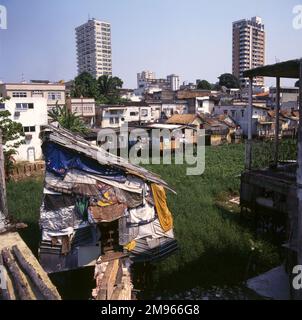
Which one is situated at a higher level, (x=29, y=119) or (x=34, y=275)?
(x=29, y=119)

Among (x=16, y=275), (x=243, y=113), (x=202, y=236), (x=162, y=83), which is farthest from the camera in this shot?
(x=162, y=83)

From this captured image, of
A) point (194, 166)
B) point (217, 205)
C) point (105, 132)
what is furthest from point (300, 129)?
point (105, 132)

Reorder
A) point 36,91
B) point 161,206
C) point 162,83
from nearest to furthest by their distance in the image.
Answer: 1. point 161,206
2. point 36,91
3. point 162,83

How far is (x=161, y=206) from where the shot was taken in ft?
31.7

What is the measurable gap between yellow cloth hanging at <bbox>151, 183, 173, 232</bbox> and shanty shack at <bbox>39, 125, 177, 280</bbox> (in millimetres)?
194

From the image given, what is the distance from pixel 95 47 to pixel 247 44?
131 feet

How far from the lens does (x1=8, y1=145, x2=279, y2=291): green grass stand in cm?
1034

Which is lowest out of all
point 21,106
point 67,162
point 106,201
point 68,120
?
point 106,201

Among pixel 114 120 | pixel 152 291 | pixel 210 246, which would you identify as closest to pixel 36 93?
pixel 114 120

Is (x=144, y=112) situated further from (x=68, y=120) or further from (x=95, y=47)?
(x=95, y=47)

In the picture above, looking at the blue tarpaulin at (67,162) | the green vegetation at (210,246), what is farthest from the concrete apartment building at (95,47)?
the blue tarpaulin at (67,162)

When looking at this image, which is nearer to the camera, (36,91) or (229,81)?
(36,91)

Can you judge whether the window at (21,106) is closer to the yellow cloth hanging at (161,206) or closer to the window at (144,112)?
the window at (144,112)

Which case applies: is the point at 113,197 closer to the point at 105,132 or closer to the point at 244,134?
the point at 105,132
